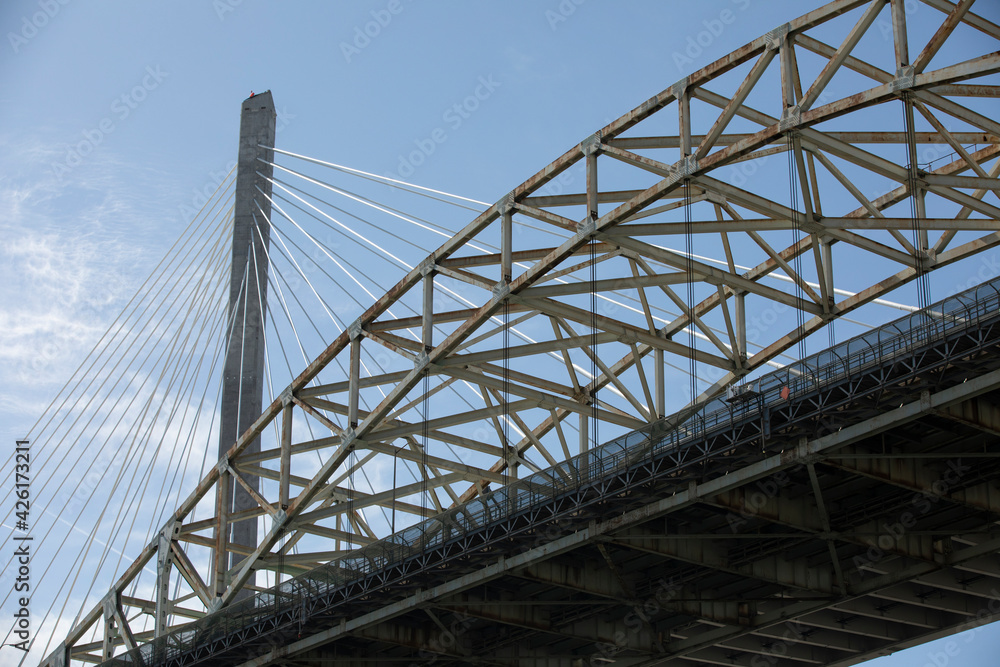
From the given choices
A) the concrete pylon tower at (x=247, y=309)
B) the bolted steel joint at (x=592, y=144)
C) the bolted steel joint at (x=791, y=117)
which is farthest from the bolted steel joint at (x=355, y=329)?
the bolted steel joint at (x=791, y=117)

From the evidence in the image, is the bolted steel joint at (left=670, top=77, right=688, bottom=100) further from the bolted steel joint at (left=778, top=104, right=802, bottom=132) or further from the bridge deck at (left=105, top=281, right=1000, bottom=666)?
the bridge deck at (left=105, top=281, right=1000, bottom=666)

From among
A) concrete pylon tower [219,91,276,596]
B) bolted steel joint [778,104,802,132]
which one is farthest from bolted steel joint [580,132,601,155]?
concrete pylon tower [219,91,276,596]

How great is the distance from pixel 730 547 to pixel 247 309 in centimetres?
2884

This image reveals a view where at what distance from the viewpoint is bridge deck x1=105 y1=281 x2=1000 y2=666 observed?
42438mm

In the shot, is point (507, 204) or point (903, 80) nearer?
point (903, 80)

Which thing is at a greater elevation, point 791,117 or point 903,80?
point 791,117

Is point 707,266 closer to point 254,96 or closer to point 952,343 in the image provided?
point 952,343

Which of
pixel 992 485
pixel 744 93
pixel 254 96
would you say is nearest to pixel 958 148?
pixel 744 93

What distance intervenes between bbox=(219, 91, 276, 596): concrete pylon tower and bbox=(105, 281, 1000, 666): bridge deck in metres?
9.06

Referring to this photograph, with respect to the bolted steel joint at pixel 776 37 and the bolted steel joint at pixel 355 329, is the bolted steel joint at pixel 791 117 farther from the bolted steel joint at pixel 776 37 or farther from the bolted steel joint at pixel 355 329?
the bolted steel joint at pixel 355 329

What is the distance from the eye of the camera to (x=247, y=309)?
7212 centimetres

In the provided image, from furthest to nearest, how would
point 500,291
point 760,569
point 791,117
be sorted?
point 500,291, point 760,569, point 791,117

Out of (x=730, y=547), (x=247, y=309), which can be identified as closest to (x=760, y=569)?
(x=730, y=547)

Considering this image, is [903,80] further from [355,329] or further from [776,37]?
[355,329]
